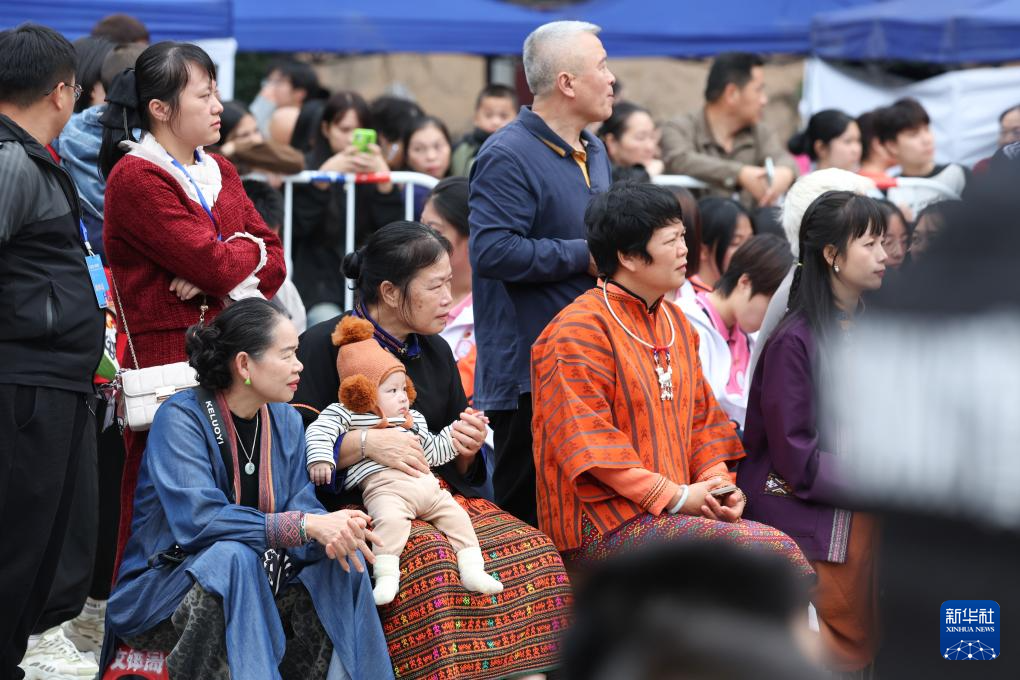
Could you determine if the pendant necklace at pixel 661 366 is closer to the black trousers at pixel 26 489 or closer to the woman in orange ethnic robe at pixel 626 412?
the woman in orange ethnic robe at pixel 626 412

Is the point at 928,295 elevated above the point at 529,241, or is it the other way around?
the point at 928,295

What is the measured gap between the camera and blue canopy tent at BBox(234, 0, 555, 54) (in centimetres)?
1054

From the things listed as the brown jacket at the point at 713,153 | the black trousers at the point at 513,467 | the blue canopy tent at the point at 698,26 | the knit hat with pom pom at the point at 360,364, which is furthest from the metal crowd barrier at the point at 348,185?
the blue canopy tent at the point at 698,26

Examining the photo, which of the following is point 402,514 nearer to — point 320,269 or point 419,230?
point 419,230

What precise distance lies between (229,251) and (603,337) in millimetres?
A: 1172

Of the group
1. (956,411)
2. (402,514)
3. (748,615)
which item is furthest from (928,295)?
(402,514)

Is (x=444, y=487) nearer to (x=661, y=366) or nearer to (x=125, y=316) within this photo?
(x=661, y=366)

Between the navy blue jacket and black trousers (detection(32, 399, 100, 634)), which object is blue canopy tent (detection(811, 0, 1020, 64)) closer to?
the navy blue jacket

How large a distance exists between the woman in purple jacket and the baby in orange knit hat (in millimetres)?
1032

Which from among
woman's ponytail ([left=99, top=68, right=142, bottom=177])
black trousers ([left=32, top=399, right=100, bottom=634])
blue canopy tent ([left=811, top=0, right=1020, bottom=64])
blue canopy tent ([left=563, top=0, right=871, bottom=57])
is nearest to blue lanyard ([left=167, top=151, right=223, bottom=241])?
→ woman's ponytail ([left=99, top=68, right=142, bottom=177])

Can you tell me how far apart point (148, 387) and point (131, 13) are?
5101 millimetres

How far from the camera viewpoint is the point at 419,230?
14.4 ft

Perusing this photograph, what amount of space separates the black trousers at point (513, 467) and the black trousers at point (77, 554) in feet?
4.24

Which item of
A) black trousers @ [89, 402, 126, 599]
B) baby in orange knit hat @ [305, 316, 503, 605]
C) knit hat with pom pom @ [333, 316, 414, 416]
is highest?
knit hat with pom pom @ [333, 316, 414, 416]
